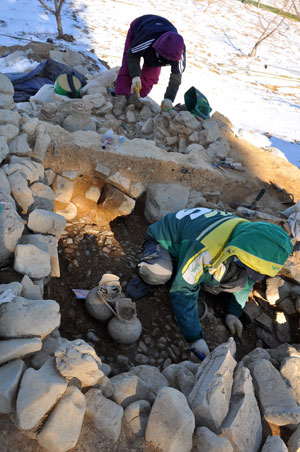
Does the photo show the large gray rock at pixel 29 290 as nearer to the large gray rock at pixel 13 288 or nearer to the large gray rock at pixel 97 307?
the large gray rock at pixel 13 288

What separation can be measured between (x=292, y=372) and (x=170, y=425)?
101 centimetres

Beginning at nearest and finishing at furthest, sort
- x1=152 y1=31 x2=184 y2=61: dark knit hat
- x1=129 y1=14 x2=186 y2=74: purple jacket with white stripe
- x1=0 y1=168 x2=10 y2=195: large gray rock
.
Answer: x1=0 y1=168 x2=10 y2=195: large gray rock → x1=152 y1=31 x2=184 y2=61: dark knit hat → x1=129 y1=14 x2=186 y2=74: purple jacket with white stripe

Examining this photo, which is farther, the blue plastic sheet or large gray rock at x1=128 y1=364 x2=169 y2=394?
the blue plastic sheet

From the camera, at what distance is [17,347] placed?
1667 millimetres

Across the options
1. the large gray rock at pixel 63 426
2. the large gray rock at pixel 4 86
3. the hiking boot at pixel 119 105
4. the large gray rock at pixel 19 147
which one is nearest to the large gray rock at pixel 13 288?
the large gray rock at pixel 63 426

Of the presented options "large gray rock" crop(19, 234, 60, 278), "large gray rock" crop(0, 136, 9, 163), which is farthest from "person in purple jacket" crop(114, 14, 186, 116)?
"large gray rock" crop(19, 234, 60, 278)

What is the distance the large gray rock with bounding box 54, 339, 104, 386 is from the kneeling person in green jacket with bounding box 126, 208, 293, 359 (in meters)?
1.12

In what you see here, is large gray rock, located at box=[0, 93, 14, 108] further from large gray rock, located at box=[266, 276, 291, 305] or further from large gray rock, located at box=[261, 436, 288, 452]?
large gray rock, located at box=[261, 436, 288, 452]

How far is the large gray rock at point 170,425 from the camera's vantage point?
5.26ft

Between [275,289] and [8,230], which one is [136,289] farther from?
[275,289]

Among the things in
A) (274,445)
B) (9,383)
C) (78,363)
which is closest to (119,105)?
(78,363)

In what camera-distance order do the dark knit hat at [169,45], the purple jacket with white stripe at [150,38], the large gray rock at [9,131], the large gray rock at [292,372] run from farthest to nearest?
the purple jacket with white stripe at [150,38] → the dark knit hat at [169,45] → the large gray rock at [9,131] → the large gray rock at [292,372]

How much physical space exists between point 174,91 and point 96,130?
1460mm

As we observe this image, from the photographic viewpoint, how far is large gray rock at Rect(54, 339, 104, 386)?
1.64 m
